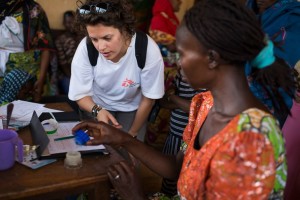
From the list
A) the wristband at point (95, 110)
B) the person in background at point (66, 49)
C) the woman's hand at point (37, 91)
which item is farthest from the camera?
the person in background at point (66, 49)

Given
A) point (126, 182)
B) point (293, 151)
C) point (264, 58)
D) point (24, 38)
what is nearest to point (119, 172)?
point (126, 182)

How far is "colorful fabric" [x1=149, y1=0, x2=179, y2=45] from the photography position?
3438 millimetres

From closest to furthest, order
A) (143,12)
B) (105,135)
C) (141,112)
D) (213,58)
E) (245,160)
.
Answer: (245,160) < (213,58) < (105,135) < (141,112) < (143,12)

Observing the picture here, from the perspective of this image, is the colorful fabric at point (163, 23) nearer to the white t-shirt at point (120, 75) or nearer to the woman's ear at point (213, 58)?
the white t-shirt at point (120, 75)

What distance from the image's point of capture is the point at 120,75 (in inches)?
73.8

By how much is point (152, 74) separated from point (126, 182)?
0.83 metres

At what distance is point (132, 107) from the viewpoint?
2.02m

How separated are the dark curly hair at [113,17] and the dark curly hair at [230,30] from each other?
2.47 ft

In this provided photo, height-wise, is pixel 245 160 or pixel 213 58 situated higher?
pixel 213 58

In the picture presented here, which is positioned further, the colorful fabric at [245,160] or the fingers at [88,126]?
the fingers at [88,126]

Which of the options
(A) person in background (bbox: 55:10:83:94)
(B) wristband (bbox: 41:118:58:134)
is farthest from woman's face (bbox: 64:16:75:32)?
(B) wristband (bbox: 41:118:58:134)

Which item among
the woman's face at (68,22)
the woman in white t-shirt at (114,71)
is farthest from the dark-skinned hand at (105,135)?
the woman's face at (68,22)

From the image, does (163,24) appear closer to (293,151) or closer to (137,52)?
(137,52)

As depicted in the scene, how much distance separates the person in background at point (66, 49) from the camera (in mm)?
3428
